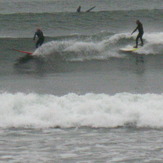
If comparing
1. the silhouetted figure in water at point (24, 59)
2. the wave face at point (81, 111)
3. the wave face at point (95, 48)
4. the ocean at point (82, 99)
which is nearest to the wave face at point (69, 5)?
the ocean at point (82, 99)

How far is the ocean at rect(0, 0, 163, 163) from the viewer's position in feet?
43.3

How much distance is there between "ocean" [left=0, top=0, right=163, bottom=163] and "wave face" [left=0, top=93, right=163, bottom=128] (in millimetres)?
28

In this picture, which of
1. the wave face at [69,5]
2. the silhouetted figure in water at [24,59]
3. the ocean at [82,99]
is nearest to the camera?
the ocean at [82,99]

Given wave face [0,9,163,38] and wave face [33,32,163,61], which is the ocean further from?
wave face [0,9,163,38]

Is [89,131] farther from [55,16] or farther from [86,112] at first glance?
[55,16]

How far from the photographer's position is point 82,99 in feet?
56.5

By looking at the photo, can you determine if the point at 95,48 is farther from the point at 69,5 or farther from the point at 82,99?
the point at 69,5

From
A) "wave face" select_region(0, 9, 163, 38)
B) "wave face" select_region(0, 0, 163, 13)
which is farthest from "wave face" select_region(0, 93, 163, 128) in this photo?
"wave face" select_region(0, 0, 163, 13)

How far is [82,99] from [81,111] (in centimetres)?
93

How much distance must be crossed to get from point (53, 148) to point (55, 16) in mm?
29846

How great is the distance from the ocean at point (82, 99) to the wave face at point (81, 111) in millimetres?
28

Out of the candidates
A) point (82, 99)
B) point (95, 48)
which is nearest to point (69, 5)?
point (95, 48)

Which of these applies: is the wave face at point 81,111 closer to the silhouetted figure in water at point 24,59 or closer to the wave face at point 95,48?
the silhouetted figure in water at point 24,59

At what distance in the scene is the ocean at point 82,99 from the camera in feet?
43.3
